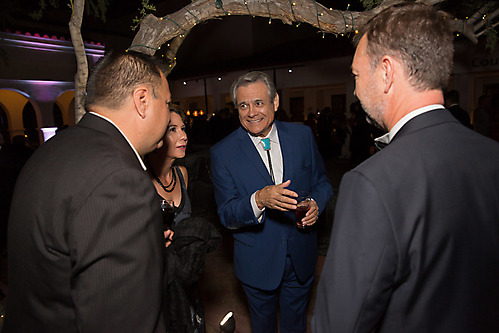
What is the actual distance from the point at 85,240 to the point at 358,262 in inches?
36.1

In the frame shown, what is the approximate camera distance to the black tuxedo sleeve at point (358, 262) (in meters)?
0.89

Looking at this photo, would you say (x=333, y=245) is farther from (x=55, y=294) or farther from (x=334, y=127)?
(x=334, y=127)

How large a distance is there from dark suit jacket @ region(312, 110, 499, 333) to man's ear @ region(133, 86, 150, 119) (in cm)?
96

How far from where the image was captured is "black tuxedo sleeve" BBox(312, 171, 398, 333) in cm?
89

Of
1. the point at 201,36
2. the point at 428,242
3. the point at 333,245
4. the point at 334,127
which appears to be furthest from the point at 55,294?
the point at 201,36

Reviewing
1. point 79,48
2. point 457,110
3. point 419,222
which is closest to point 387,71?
point 419,222

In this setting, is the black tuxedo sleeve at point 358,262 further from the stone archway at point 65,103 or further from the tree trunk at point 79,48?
the stone archway at point 65,103

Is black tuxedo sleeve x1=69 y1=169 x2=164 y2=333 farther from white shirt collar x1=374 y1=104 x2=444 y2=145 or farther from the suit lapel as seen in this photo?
the suit lapel

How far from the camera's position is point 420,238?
0.89 m

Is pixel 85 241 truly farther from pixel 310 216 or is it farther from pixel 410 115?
pixel 310 216

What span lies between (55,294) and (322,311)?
99cm

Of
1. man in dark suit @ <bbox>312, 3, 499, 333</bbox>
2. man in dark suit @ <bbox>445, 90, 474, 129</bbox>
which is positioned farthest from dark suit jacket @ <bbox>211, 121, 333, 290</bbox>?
man in dark suit @ <bbox>445, 90, 474, 129</bbox>

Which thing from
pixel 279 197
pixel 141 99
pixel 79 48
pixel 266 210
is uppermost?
pixel 79 48

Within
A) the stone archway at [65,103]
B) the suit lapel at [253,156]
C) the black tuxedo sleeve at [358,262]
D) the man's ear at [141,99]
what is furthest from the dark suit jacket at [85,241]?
the stone archway at [65,103]
